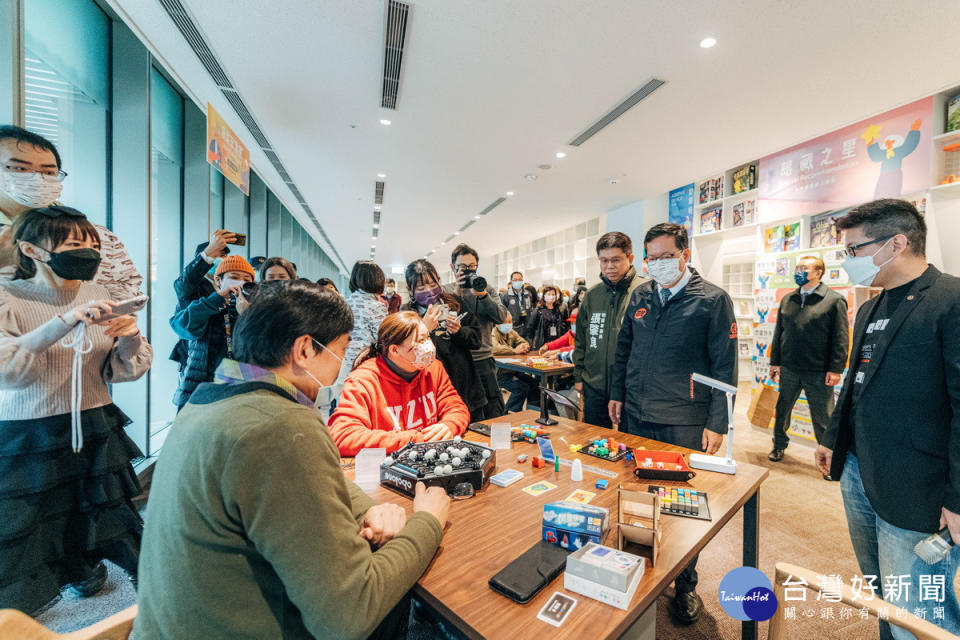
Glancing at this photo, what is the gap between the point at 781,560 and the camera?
6.86 ft

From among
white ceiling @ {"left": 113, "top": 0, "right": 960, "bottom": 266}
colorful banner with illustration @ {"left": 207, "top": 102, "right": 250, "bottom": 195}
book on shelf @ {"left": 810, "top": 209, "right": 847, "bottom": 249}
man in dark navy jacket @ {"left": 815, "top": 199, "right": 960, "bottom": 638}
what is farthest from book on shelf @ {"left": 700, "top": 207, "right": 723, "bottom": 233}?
colorful banner with illustration @ {"left": 207, "top": 102, "right": 250, "bottom": 195}

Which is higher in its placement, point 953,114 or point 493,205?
point 493,205

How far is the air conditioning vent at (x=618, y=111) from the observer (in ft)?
10.9

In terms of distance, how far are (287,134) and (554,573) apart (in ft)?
16.1

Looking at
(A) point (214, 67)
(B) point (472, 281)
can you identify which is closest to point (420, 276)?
(B) point (472, 281)

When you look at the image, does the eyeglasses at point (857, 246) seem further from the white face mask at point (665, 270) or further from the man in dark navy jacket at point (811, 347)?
the man in dark navy jacket at point (811, 347)

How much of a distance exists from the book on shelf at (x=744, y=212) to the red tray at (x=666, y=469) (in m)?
4.89

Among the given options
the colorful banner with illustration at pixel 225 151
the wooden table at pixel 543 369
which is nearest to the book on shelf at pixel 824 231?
the wooden table at pixel 543 369

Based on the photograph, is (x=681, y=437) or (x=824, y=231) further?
(x=824, y=231)

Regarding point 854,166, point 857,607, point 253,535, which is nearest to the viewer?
point 253,535

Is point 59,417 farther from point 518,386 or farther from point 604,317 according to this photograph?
point 518,386

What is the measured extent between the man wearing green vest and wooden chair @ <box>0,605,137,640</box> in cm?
230

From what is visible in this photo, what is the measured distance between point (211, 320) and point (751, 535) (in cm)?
280

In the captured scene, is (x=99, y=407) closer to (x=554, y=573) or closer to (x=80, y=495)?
(x=80, y=495)
